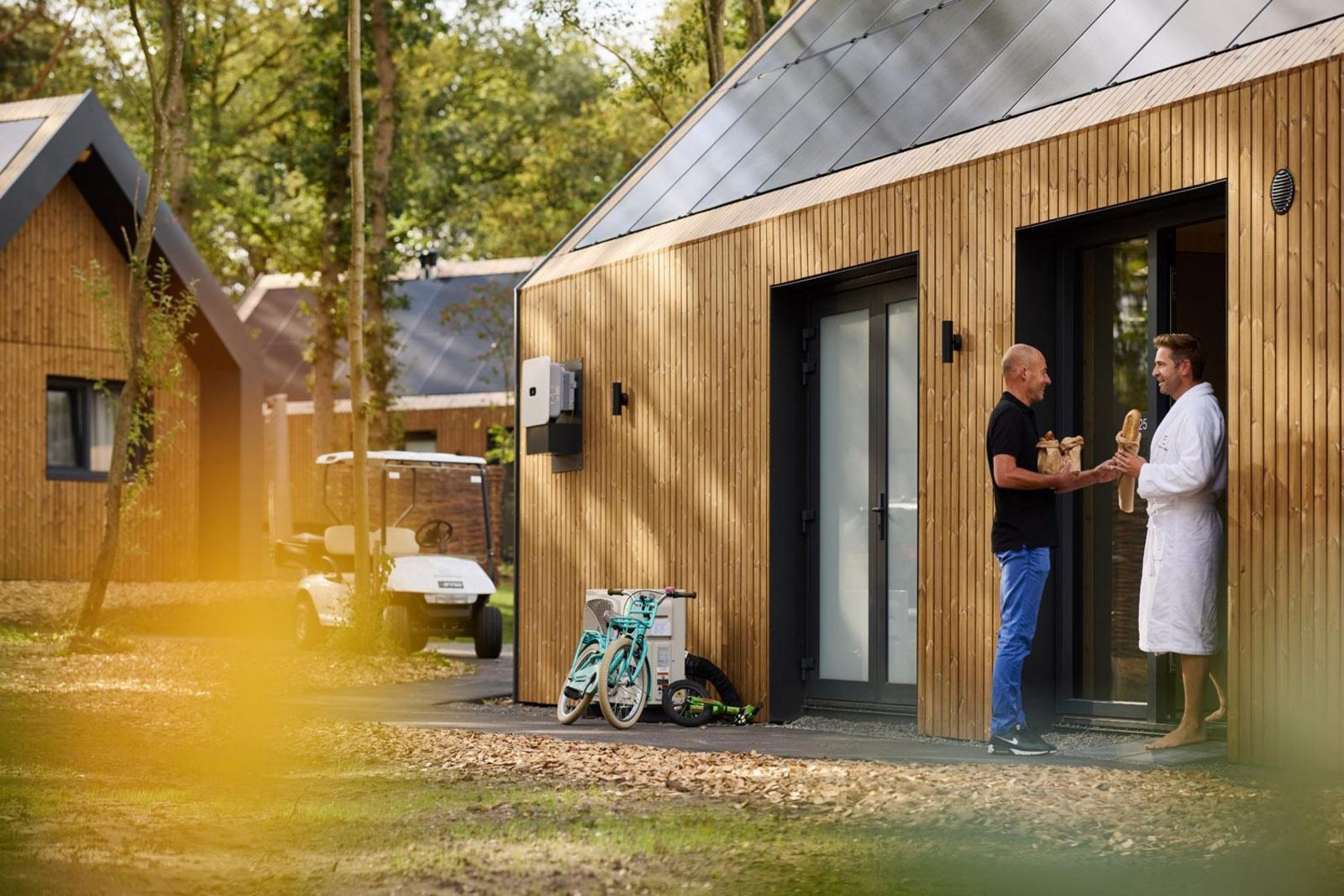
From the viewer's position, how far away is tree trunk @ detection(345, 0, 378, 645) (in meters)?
18.5

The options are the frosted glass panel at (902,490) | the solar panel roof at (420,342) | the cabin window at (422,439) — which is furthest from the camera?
the cabin window at (422,439)

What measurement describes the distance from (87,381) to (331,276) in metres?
6.86

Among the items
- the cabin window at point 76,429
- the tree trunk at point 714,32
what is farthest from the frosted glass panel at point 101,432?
the tree trunk at point 714,32

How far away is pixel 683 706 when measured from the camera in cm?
1180

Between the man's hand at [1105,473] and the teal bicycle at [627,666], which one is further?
the teal bicycle at [627,666]

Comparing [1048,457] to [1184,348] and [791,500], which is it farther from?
[791,500]

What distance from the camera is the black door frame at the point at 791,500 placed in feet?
39.1

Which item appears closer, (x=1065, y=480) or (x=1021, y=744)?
(x=1065, y=480)

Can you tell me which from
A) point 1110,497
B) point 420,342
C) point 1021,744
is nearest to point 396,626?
point 1110,497

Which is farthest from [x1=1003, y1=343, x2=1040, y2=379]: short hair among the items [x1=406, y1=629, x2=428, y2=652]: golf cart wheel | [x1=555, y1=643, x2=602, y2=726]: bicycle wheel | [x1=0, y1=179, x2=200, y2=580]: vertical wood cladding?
[x1=0, y1=179, x2=200, y2=580]: vertical wood cladding

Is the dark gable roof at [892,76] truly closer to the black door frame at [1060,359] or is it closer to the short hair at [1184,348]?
the black door frame at [1060,359]

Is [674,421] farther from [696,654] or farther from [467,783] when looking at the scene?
[467,783]

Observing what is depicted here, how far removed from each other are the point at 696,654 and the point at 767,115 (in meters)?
3.98

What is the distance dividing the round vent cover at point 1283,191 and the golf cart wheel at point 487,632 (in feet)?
Answer: 40.2
